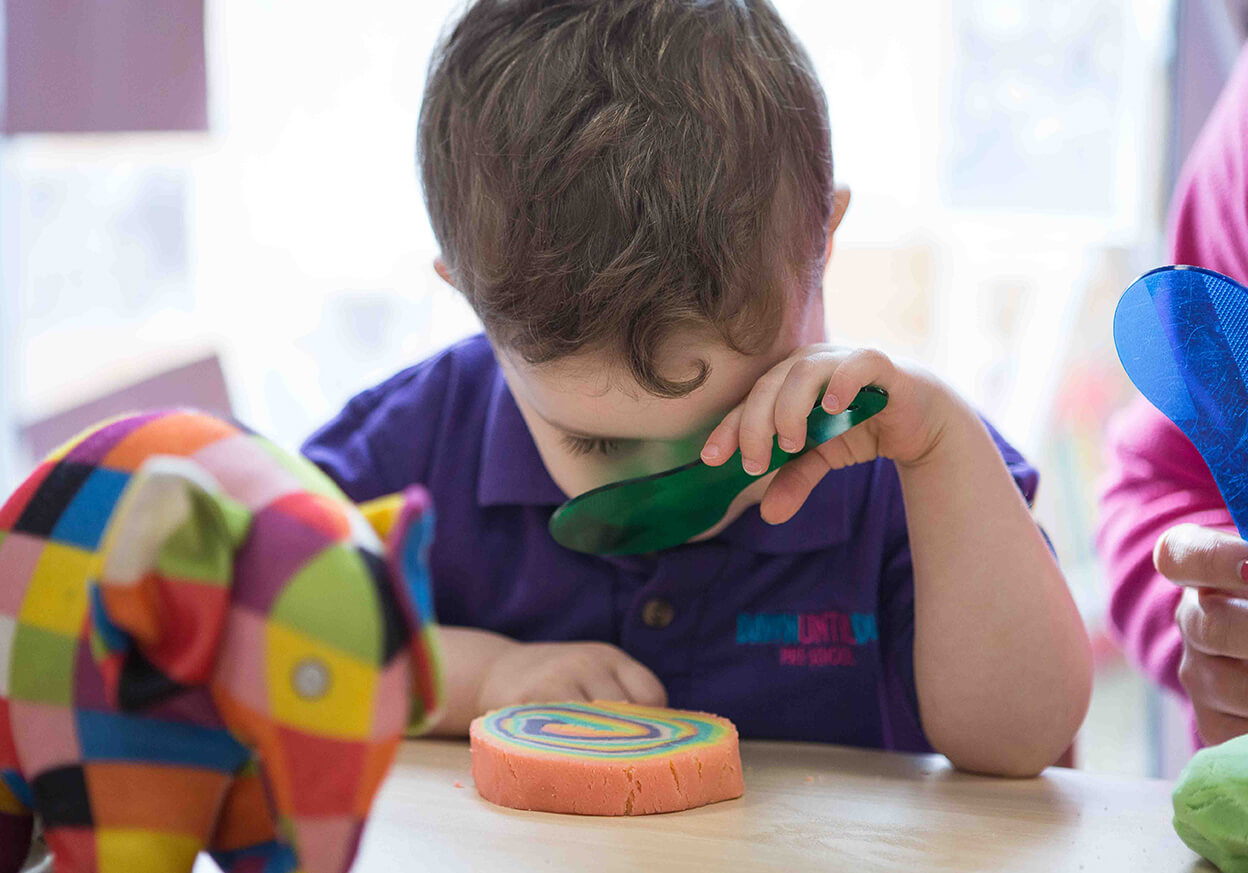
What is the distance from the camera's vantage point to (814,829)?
0.46 metres

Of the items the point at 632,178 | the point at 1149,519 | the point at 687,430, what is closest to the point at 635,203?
the point at 632,178

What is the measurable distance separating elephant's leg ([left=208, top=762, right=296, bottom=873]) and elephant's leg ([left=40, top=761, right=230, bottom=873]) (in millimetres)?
16

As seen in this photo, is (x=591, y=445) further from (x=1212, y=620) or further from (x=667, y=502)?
(x=1212, y=620)

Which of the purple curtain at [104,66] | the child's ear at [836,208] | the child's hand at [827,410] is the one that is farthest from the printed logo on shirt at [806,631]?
the purple curtain at [104,66]

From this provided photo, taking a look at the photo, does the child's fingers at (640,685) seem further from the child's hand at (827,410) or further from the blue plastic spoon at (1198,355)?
the blue plastic spoon at (1198,355)

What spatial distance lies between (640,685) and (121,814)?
14.2 inches

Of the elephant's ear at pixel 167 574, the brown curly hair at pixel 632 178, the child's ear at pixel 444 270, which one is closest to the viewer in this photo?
the elephant's ear at pixel 167 574

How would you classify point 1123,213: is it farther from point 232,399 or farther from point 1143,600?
point 232,399

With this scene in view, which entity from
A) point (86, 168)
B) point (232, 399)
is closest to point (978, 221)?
point (232, 399)

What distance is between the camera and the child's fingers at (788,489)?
0.60m

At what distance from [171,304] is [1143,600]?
3.64ft

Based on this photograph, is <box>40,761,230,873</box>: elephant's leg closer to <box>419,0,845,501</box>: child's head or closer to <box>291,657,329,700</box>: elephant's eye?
<box>291,657,329,700</box>: elephant's eye

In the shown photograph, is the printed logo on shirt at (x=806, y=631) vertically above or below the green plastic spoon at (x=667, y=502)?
below

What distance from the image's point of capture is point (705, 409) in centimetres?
56
